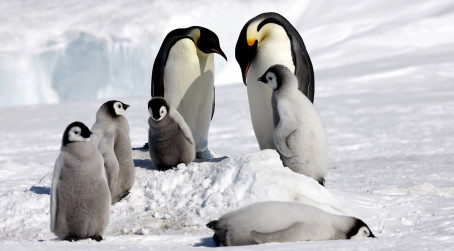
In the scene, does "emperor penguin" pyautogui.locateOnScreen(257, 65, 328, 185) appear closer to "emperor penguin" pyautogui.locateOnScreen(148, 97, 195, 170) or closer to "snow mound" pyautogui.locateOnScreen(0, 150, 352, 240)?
"snow mound" pyautogui.locateOnScreen(0, 150, 352, 240)

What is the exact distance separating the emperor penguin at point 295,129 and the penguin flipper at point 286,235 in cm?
131

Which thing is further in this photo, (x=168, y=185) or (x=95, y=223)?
(x=168, y=185)

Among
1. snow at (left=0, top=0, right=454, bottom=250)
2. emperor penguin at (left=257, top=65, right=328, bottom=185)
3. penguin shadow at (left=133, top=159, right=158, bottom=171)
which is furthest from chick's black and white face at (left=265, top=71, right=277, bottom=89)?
penguin shadow at (left=133, top=159, right=158, bottom=171)

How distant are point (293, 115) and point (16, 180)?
11.0ft

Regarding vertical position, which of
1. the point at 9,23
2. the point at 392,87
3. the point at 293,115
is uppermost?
the point at 9,23

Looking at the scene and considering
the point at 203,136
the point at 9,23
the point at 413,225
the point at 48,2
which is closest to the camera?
the point at 413,225

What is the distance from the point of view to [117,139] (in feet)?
15.9

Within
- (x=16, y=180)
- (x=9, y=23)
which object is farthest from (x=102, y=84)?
(x=16, y=180)

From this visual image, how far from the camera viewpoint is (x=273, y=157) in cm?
476

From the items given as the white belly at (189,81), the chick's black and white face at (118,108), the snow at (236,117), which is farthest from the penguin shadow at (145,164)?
the white belly at (189,81)

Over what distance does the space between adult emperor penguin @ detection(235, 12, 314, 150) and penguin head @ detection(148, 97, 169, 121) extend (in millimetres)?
1008

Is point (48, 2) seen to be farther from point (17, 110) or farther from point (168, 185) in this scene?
point (168, 185)

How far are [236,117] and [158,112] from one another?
21.8ft

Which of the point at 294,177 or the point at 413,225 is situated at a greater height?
the point at 294,177
